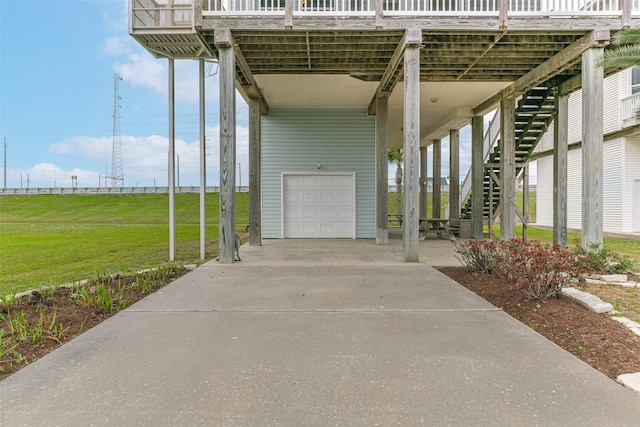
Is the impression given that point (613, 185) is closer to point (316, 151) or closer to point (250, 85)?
point (316, 151)

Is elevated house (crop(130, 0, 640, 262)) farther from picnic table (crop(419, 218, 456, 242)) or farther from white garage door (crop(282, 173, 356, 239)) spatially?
picnic table (crop(419, 218, 456, 242))

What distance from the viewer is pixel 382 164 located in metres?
9.40

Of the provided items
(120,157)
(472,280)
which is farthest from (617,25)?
(120,157)

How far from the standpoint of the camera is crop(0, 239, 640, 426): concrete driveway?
6.36 ft

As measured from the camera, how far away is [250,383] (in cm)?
227

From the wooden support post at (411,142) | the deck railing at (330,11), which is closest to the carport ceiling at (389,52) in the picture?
the deck railing at (330,11)

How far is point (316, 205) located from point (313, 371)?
907cm

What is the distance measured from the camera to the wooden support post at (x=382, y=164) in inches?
370

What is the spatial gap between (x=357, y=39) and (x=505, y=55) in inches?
125

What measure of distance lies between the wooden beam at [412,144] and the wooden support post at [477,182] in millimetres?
5006

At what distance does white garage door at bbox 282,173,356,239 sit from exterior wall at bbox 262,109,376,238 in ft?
0.74

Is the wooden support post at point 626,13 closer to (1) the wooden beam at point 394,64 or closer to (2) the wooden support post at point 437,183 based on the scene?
(1) the wooden beam at point 394,64

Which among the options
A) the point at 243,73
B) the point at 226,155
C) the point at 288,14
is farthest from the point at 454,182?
the point at 226,155

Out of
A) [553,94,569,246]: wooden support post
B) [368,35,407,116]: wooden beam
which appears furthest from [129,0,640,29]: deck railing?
[553,94,569,246]: wooden support post
